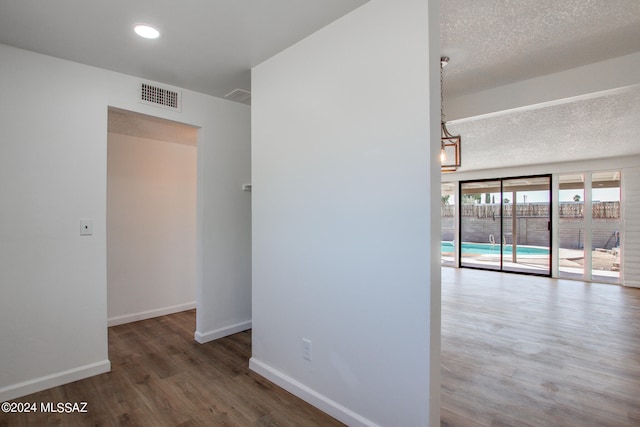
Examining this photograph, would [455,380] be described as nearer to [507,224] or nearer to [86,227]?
[86,227]

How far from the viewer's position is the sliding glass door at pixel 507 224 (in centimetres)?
744

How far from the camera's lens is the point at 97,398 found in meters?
2.24

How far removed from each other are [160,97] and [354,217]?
229cm

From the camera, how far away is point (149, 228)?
13.6ft

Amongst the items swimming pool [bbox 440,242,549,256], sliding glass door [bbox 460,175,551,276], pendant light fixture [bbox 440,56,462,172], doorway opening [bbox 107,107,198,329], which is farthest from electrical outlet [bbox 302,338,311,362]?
swimming pool [bbox 440,242,549,256]

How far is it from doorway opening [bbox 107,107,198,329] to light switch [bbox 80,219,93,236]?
4.53ft

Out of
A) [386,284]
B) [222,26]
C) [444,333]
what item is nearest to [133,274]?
[222,26]

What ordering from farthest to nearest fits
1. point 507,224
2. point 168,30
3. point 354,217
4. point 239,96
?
point 507,224, point 239,96, point 168,30, point 354,217

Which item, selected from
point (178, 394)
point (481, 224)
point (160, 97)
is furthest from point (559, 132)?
point (178, 394)

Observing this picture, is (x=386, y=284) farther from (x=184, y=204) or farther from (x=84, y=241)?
(x=184, y=204)

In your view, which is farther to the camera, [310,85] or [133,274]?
[133,274]

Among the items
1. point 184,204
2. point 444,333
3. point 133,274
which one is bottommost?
point 444,333

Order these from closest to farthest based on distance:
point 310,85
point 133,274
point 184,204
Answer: point 310,85, point 133,274, point 184,204

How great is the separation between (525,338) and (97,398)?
158 inches
